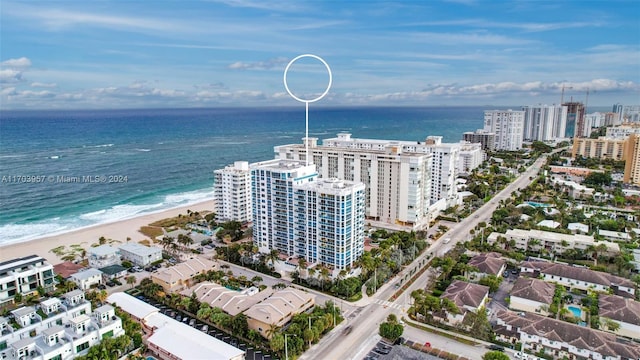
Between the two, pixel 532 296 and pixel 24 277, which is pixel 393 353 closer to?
pixel 532 296

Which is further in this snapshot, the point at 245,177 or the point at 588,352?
the point at 245,177

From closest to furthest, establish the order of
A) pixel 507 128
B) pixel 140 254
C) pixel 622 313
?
pixel 622 313, pixel 140 254, pixel 507 128

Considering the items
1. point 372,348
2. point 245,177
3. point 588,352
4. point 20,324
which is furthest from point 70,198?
point 588,352

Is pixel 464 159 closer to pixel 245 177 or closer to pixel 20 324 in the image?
pixel 245 177

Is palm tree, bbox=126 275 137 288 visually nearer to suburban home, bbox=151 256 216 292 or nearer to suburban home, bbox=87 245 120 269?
suburban home, bbox=151 256 216 292

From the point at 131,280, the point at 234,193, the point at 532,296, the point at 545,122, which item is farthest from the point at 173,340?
the point at 545,122

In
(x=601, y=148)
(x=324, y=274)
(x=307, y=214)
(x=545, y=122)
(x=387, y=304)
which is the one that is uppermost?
(x=545, y=122)

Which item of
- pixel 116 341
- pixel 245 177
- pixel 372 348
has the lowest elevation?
pixel 372 348
